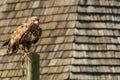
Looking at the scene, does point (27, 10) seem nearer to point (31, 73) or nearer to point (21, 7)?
point (21, 7)

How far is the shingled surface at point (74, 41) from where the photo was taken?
13.5 metres

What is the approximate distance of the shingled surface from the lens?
13503 millimetres

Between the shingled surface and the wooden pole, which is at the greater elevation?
the shingled surface

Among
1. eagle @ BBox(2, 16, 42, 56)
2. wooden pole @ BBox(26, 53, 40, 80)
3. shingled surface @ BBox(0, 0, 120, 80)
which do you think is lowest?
wooden pole @ BBox(26, 53, 40, 80)

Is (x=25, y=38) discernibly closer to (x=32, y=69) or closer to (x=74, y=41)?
(x=32, y=69)

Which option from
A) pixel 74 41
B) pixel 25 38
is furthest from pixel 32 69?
pixel 74 41

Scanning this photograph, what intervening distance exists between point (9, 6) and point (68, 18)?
2158mm

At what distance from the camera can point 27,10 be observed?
15094 millimetres

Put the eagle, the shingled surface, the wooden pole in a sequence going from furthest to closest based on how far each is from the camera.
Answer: the shingled surface → the eagle → the wooden pole

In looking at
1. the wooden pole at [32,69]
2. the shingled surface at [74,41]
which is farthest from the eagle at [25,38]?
the shingled surface at [74,41]

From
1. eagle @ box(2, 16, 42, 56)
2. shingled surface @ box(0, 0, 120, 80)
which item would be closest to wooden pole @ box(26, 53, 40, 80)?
eagle @ box(2, 16, 42, 56)

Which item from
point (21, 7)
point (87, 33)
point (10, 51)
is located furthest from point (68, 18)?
point (10, 51)

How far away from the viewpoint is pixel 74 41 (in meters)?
13.8

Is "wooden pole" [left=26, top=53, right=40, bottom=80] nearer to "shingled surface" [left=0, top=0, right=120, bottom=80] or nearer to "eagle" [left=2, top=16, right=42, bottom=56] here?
"eagle" [left=2, top=16, right=42, bottom=56]
